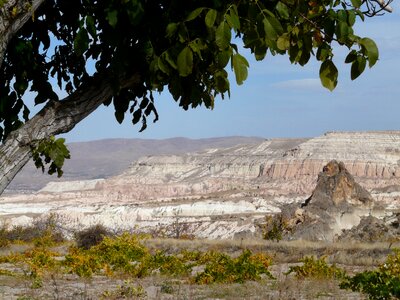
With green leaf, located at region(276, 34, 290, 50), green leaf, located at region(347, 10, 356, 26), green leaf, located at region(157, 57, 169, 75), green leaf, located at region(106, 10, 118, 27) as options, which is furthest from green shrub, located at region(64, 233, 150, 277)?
green leaf, located at region(347, 10, 356, 26)

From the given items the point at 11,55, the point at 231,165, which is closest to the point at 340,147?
the point at 231,165

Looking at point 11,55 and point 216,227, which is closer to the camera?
point 11,55

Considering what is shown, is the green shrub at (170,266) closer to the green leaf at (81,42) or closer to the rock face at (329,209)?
the green leaf at (81,42)

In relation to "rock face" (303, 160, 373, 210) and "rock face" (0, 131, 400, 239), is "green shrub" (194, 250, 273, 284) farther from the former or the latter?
"rock face" (303, 160, 373, 210)

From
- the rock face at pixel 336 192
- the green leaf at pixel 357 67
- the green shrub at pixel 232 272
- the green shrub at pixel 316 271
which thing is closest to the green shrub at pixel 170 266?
the green shrub at pixel 232 272

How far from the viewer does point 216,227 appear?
49.4 meters

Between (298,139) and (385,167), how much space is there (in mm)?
38430

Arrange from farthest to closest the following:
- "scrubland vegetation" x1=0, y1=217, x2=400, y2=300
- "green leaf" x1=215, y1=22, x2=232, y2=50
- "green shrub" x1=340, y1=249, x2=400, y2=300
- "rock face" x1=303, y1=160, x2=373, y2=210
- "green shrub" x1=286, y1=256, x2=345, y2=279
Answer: "rock face" x1=303, y1=160, x2=373, y2=210
"green shrub" x1=286, y1=256, x2=345, y2=279
"scrubland vegetation" x1=0, y1=217, x2=400, y2=300
"green shrub" x1=340, y1=249, x2=400, y2=300
"green leaf" x1=215, y1=22, x2=232, y2=50

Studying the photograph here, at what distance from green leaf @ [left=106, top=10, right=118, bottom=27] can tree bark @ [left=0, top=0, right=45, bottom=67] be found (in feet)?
1.39

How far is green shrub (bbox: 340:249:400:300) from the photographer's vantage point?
7.67 m

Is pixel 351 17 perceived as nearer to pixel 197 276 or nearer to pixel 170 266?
pixel 197 276

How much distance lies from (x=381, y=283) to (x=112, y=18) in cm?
628

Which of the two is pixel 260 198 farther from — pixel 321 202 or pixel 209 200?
pixel 321 202

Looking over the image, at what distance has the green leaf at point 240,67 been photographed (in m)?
2.61
